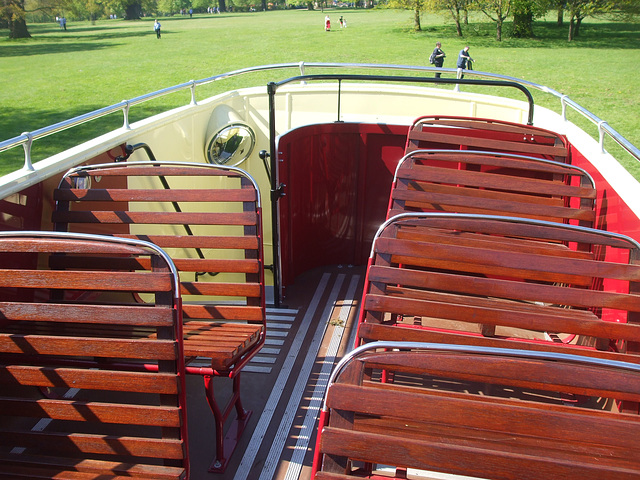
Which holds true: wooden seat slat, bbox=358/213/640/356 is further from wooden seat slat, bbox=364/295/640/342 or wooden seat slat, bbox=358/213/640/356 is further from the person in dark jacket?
the person in dark jacket

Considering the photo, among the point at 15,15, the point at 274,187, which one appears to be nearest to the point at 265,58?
the point at 15,15

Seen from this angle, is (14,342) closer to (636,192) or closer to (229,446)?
(229,446)

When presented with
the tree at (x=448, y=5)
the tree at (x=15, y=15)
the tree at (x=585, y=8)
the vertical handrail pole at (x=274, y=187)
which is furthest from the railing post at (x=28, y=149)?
the tree at (x=15, y=15)

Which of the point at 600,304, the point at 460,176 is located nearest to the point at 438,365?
the point at 600,304

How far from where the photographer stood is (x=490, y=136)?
4.98m

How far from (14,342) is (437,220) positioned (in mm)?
1897

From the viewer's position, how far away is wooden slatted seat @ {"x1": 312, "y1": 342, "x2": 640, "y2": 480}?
62.4 inches

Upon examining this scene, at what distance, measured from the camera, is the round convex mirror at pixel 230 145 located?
582 centimetres

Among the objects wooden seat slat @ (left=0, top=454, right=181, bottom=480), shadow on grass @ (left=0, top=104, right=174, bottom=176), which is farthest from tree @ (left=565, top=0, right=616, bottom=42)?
wooden seat slat @ (left=0, top=454, right=181, bottom=480)

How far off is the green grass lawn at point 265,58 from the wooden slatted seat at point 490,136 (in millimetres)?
8683

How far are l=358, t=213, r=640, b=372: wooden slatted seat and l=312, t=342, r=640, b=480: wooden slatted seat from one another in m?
0.56

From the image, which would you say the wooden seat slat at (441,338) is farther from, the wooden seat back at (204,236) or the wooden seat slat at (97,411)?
the wooden seat slat at (97,411)

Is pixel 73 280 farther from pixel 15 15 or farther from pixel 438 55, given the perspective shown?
pixel 15 15

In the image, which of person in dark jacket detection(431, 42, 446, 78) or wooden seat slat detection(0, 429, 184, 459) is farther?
person in dark jacket detection(431, 42, 446, 78)
